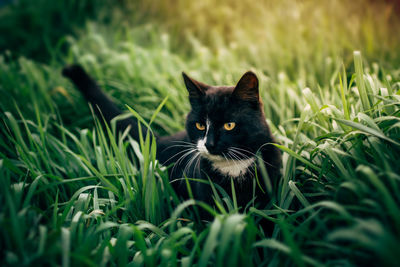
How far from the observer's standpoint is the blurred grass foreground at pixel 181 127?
3.13 feet

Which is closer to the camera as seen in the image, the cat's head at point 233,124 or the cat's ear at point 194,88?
the cat's head at point 233,124

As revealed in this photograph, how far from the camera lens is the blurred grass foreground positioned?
3.13ft

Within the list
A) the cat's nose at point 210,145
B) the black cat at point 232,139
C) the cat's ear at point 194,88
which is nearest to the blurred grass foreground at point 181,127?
the black cat at point 232,139

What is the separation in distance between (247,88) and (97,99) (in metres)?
1.07

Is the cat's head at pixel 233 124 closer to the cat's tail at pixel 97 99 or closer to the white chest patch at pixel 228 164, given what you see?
the white chest patch at pixel 228 164

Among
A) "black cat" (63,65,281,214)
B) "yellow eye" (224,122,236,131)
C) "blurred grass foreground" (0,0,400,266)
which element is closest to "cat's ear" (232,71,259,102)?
"black cat" (63,65,281,214)

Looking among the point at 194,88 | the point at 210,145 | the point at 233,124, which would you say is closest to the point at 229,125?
the point at 233,124

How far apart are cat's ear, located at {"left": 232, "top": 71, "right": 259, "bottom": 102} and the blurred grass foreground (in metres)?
0.27

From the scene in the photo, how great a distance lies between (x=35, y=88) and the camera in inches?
99.3

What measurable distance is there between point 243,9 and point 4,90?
289 centimetres

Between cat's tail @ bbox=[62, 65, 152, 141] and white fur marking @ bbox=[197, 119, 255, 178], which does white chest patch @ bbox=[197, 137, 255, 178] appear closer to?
white fur marking @ bbox=[197, 119, 255, 178]

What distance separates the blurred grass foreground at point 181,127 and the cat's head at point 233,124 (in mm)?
158

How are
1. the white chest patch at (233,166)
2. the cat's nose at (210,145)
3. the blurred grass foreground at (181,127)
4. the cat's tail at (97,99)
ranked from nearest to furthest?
1. the blurred grass foreground at (181,127)
2. the cat's nose at (210,145)
3. the white chest patch at (233,166)
4. the cat's tail at (97,99)

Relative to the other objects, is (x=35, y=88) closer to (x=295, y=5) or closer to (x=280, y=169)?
(x=280, y=169)
